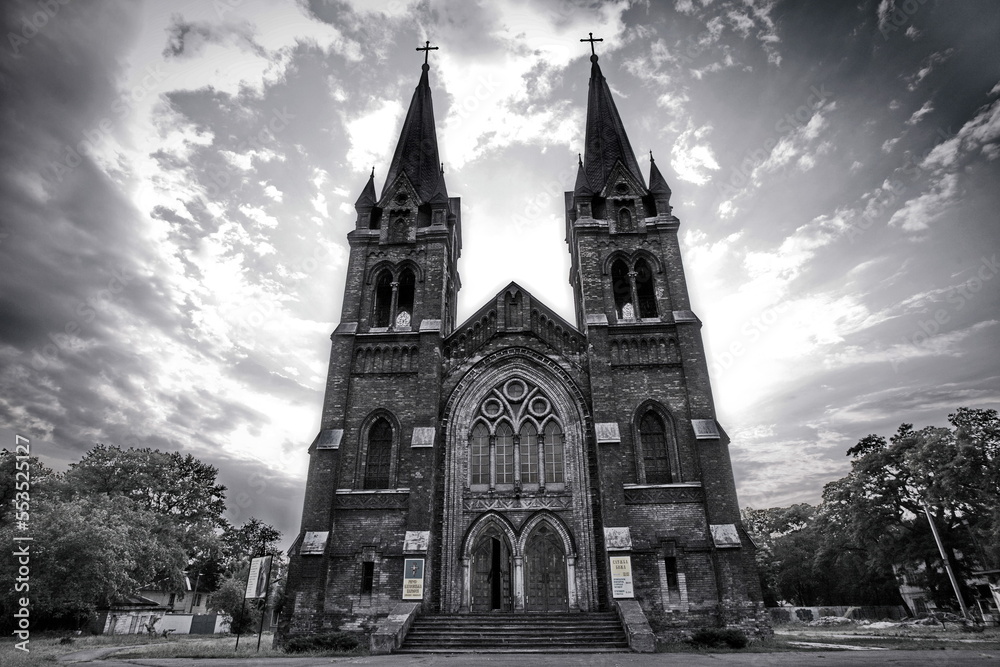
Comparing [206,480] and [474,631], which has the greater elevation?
[206,480]

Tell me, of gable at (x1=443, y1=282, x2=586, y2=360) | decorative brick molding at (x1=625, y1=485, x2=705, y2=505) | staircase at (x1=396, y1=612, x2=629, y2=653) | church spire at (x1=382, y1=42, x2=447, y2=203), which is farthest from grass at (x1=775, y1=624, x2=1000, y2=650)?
church spire at (x1=382, y1=42, x2=447, y2=203)

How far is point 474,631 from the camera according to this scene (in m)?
16.2

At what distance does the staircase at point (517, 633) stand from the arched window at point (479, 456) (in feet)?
15.9

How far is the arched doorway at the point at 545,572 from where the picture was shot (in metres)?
19.0

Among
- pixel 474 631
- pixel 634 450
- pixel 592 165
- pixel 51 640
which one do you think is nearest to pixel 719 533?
pixel 634 450

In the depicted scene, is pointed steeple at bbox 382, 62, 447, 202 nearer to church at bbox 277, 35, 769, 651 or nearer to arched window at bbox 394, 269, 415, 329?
church at bbox 277, 35, 769, 651

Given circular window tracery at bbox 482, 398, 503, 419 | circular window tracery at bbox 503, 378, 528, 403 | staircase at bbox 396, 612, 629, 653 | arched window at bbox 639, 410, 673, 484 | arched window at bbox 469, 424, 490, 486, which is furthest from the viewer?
circular window tracery at bbox 503, 378, 528, 403

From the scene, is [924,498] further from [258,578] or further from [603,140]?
[258,578]

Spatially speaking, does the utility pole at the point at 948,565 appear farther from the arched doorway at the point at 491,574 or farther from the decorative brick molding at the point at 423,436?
the decorative brick molding at the point at 423,436

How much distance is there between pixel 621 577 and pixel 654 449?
485 cm

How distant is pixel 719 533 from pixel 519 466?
711 centimetres

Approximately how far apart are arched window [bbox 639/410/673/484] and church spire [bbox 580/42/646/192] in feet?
37.7

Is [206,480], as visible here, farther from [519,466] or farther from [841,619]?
[841,619]

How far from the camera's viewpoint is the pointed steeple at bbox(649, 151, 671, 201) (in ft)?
83.9
